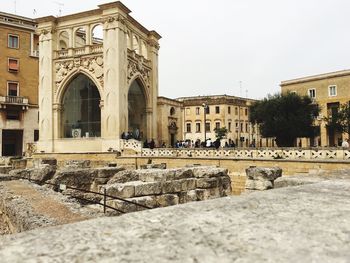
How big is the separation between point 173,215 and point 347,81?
3902 centimetres

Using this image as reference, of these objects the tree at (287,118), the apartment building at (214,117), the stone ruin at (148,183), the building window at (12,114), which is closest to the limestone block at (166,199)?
the stone ruin at (148,183)

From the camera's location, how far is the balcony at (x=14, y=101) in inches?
1275

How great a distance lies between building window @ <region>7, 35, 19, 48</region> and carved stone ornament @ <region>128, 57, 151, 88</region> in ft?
51.9

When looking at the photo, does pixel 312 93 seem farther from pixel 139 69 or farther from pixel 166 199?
pixel 166 199

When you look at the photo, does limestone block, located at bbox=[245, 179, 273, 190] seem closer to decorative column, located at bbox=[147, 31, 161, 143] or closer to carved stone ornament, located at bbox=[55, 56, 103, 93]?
carved stone ornament, located at bbox=[55, 56, 103, 93]

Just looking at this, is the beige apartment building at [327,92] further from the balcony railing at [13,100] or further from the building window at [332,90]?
the balcony railing at [13,100]

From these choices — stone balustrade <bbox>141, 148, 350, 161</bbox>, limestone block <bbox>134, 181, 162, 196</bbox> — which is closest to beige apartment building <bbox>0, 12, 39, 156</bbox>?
stone balustrade <bbox>141, 148, 350, 161</bbox>

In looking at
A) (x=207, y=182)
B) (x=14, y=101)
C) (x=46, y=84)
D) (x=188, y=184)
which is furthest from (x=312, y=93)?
(x=14, y=101)

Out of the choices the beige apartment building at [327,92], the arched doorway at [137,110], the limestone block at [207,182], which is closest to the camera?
the limestone block at [207,182]

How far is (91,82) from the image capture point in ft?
85.0

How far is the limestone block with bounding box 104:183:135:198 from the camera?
753 centimetres

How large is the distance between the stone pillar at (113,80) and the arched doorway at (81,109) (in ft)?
4.20

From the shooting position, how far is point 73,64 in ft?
85.8

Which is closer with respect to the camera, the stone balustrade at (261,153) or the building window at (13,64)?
the stone balustrade at (261,153)
